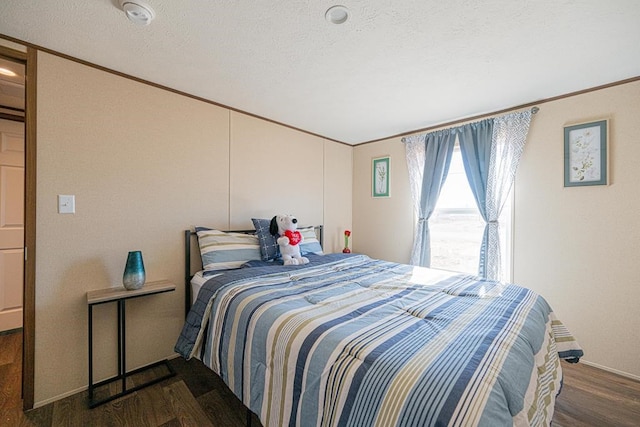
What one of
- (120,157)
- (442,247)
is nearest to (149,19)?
(120,157)

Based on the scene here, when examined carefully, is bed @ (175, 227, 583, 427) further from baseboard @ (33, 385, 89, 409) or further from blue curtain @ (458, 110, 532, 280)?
blue curtain @ (458, 110, 532, 280)

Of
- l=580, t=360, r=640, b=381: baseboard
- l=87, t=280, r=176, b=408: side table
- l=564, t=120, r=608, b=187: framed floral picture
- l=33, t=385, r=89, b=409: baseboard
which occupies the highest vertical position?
l=564, t=120, r=608, b=187: framed floral picture

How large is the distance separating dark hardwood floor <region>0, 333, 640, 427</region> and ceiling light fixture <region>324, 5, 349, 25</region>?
242 centimetres

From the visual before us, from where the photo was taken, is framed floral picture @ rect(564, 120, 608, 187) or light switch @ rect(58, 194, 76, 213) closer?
light switch @ rect(58, 194, 76, 213)

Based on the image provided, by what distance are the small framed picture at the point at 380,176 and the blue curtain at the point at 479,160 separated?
101 centimetres

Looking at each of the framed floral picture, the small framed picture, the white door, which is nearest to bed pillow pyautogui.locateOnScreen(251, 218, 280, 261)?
the small framed picture

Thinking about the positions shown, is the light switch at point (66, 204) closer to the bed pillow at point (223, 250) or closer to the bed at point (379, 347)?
the bed pillow at point (223, 250)

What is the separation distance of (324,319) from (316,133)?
2.79 m

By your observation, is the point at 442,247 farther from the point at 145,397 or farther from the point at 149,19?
the point at 149,19

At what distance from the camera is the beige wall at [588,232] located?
2076mm

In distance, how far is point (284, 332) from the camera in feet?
4.12

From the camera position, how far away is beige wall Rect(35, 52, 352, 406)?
5.78 ft

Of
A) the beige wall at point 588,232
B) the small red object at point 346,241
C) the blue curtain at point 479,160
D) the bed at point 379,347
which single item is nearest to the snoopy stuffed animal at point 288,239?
the bed at point 379,347

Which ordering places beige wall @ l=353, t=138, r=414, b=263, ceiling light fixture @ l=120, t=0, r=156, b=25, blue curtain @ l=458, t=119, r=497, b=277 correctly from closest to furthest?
ceiling light fixture @ l=120, t=0, r=156, b=25 < blue curtain @ l=458, t=119, r=497, b=277 < beige wall @ l=353, t=138, r=414, b=263
